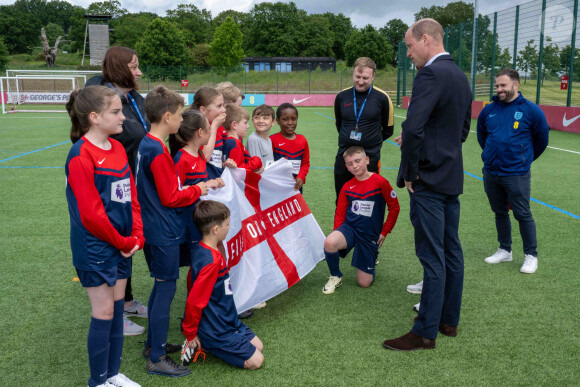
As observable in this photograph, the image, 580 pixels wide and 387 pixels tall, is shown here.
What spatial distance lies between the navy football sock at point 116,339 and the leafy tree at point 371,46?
67611mm

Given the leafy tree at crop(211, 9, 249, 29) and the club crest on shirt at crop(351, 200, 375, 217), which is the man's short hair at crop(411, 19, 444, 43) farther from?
the leafy tree at crop(211, 9, 249, 29)

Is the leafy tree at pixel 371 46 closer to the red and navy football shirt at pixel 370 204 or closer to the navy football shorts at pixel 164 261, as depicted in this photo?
the red and navy football shirt at pixel 370 204

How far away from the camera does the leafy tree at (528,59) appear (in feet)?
57.2

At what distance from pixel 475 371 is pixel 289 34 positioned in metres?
83.3

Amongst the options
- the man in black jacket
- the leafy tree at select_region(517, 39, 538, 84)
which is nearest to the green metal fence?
the leafy tree at select_region(517, 39, 538, 84)

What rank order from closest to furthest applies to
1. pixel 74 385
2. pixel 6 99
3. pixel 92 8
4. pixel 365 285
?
pixel 74 385 < pixel 365 285 < pixel 6 99 < pixel 92 8

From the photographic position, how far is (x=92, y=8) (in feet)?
341

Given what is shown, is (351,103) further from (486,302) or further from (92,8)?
(92,8)

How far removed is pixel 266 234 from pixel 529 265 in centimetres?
270

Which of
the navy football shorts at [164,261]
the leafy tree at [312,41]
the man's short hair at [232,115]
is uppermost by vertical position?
the leafy tree at [312,41]

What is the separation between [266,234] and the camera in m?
4.17

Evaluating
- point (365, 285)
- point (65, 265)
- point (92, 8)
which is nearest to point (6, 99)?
point (65, 265)

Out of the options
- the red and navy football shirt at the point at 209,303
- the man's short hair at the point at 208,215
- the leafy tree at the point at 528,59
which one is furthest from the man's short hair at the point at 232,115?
the leafy tree at the point at 528,59

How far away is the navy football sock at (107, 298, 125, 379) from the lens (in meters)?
2.70
